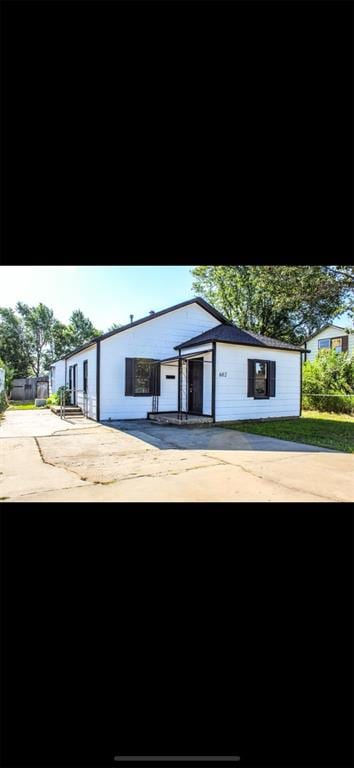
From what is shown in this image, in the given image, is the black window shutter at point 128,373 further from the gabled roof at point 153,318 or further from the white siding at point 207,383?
the white siding at point 207,383

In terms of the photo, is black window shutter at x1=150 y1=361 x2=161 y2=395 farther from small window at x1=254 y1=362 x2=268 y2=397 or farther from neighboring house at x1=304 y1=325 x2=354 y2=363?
neighboring house at x1=304 y1=325 x2=354 y2=363

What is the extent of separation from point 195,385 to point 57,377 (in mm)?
9868

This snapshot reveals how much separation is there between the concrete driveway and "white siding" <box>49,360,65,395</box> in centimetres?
940

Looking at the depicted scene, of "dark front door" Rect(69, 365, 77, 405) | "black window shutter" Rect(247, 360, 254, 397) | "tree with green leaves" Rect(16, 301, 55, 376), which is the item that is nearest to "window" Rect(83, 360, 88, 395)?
"dark front door" Rect(69, 365, 77, 405)

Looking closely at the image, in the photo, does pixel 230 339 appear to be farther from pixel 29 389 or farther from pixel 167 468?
pixel 29 389

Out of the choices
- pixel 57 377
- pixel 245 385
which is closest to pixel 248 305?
pixel 57 377

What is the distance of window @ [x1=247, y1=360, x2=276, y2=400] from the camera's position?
1028 centimetres

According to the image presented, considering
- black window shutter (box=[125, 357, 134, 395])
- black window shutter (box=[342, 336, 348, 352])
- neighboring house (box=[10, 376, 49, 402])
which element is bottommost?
neighboring house (box=[10, 376, 49, 402])

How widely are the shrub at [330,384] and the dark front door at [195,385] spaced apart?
493 centimetres

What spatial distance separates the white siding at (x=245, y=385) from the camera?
962cm

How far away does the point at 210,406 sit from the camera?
966cm

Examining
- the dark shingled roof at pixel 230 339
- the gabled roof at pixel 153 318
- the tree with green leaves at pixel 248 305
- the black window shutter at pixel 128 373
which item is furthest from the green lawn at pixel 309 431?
the tree with green leaves at pixel 248 305
